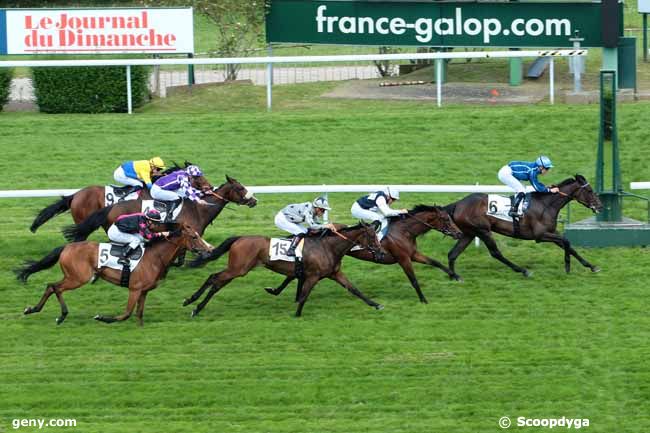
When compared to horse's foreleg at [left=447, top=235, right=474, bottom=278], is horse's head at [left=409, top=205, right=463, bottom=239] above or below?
above

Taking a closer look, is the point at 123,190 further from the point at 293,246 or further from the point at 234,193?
the point at 293,246

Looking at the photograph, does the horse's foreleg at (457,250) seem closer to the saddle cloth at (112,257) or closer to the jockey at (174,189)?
the jockey at (174,189)

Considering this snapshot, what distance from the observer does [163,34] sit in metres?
18.9

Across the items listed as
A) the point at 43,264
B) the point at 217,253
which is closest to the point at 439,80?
the point at 217,253

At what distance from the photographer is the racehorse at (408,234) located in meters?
12.6

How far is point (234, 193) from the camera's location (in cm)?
1331

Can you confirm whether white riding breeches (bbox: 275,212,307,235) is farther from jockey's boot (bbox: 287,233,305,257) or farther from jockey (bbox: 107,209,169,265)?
jockey (bbox: 107,209,169,265)

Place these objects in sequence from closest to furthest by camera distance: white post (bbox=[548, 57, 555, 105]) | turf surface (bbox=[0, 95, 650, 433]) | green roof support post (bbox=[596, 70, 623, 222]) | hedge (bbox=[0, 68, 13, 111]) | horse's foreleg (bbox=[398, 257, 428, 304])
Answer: turf surface (bbox=[0, 95, 650, 433])
horse's foreleg (bbox=[398, 257, 428, 304])
green roof support post (bbox=[596, 70, 623, 222])
white post (bbox=[548, 57, 555, 105])
hedge (bbox=[0, 68, 13, 111])

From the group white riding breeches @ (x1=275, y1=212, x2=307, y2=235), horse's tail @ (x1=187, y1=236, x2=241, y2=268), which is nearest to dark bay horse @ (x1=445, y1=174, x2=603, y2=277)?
white riding breeches @ (x1=275, y1=212, x2=307, y2=235)

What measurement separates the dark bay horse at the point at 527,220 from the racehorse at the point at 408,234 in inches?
23.8

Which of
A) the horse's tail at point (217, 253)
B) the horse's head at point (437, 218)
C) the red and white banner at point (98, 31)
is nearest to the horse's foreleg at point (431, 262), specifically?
the horse's head at point (437, 218)

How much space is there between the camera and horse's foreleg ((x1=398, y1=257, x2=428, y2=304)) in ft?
41.0

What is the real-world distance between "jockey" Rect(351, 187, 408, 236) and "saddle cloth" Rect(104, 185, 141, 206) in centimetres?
219

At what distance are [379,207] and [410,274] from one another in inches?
26.7
